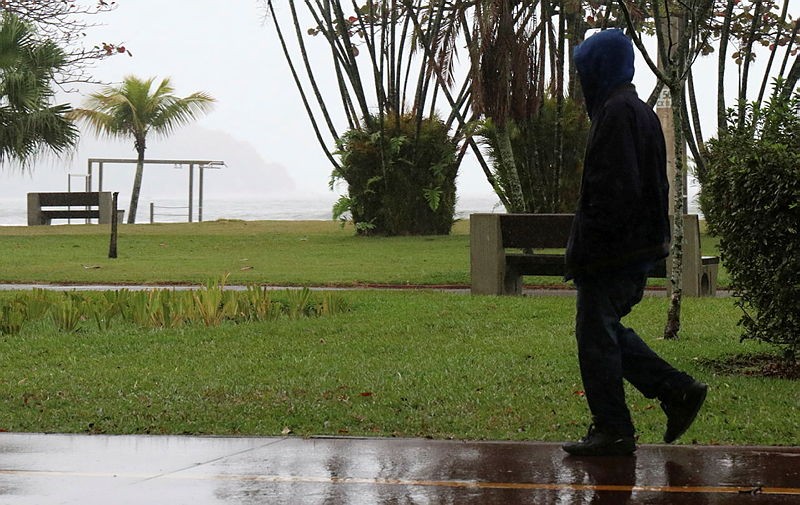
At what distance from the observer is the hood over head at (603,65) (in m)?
6.05

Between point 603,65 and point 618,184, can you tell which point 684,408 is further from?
point 603,65

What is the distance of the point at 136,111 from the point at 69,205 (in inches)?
340

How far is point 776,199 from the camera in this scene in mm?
8117

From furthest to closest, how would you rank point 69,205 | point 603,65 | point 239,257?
point 69,205
point 239,257
point 603,65

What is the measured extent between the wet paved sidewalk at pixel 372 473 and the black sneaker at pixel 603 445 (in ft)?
0.15

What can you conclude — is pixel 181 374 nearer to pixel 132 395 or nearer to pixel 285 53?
pixel 132 395

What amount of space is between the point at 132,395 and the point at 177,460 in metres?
1.84

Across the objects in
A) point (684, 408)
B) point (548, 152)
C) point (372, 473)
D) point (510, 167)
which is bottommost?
point (372, 473)

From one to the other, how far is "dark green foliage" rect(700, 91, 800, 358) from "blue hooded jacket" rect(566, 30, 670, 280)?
7.77ft

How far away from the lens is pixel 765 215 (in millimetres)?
8250

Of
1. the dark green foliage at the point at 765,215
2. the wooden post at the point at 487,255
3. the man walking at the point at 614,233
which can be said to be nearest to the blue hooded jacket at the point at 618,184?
the man walking at the point at 614,233

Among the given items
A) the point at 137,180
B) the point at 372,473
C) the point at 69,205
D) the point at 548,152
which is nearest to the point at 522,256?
the point at 372,473

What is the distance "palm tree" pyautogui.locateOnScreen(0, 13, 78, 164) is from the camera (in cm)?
2831

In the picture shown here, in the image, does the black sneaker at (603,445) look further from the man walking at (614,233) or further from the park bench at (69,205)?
the park bench at (69,205)
